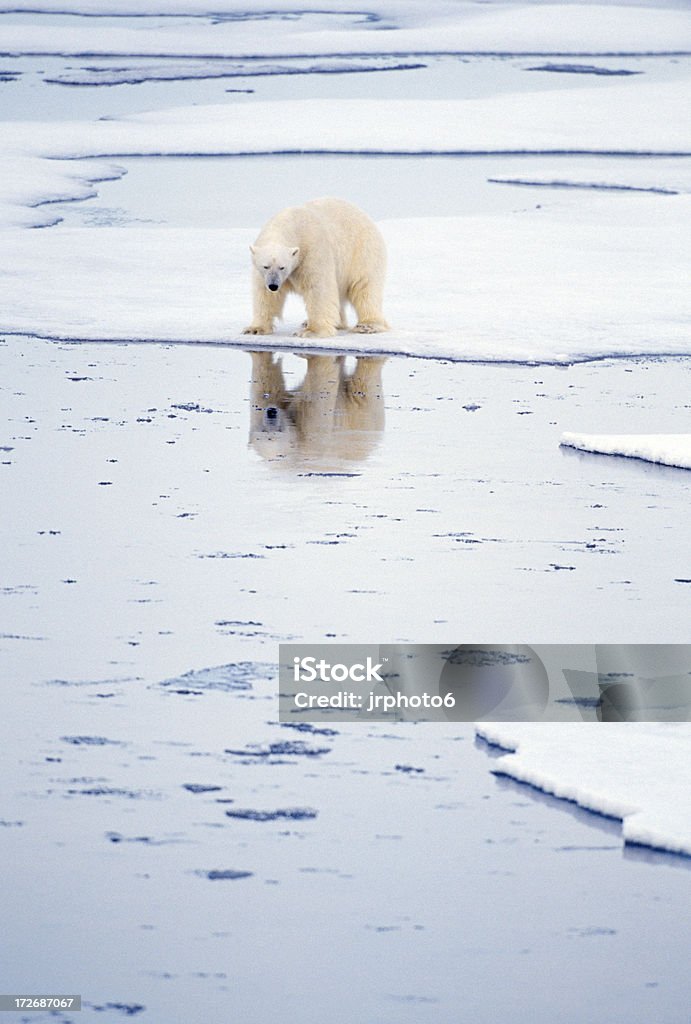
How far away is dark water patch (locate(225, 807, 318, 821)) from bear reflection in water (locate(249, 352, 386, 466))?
234cm

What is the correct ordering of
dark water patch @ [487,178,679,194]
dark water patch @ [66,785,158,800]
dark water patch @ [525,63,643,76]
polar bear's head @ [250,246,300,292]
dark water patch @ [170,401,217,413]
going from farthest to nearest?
dark water patch @ [525,63,643,76], dark water patch @ [487,178,679,194], polar bear's head @ [250,246,300,292], dark water patch @ [170,401,217,413], dark water patch @ [66,785,158,800]

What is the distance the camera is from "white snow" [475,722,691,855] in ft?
8.21

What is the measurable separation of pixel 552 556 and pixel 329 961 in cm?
186

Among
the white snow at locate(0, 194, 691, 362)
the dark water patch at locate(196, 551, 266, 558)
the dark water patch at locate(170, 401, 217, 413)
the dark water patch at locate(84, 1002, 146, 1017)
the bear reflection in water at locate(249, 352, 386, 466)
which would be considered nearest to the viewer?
the dark water patch at locate(84, 1002, 146, 1017)

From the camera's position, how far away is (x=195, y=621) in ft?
11.2

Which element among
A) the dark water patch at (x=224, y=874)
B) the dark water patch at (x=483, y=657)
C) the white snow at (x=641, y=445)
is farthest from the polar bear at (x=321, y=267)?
the dark water patch at (x=224, y=874)

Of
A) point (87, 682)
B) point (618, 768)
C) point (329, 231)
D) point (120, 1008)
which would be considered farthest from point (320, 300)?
point (120, 1008)

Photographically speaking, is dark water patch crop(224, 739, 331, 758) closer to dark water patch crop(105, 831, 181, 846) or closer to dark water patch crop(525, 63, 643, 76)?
dark water patch crop(105, 831, 181, 846)

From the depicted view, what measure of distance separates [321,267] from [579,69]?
16402 millimetres

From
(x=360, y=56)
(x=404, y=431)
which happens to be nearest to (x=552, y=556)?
(x=404, y=431)

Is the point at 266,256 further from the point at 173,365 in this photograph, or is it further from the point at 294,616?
the point at 294,616

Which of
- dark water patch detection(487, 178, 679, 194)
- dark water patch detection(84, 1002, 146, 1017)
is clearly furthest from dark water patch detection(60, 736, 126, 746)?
dark water patch detection(487, 178, 679, 194)

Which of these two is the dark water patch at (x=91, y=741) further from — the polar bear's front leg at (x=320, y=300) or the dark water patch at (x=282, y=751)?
the polar bear's front leg at (x=320, y=300)

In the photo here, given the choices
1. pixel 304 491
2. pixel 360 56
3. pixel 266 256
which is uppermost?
pixel 360 56
